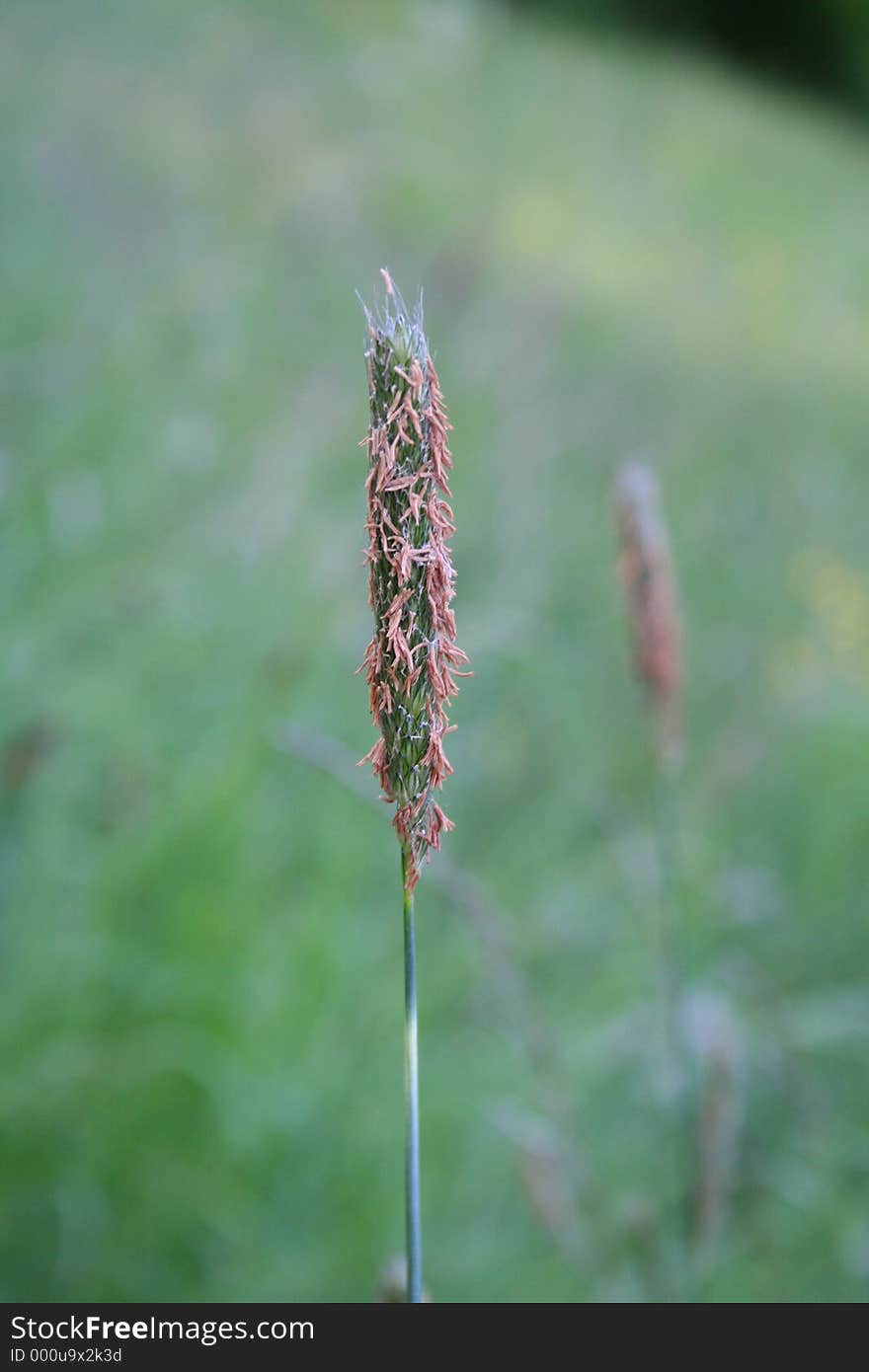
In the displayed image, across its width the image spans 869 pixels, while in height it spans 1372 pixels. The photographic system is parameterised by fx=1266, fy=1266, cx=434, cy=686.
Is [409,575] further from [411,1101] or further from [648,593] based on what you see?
[648,593]

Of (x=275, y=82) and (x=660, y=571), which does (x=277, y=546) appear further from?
(x=275, y=82)

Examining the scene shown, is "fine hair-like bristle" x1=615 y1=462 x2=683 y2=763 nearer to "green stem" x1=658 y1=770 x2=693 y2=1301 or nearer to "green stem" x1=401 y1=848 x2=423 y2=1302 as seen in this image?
"green stem" x1=658 y1=770 x2=693 y2=1301

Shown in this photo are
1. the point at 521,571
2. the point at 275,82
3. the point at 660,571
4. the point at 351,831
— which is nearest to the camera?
the point at 660,571

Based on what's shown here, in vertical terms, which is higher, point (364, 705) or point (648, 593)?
point (364, 705)

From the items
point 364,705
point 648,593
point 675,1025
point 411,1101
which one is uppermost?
point 364,705

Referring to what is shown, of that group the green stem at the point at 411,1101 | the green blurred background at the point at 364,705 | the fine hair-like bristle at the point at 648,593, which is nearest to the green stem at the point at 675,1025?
the green blurred background at the point at 364,705

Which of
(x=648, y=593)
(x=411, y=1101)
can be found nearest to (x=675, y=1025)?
(x=648, y=593)
